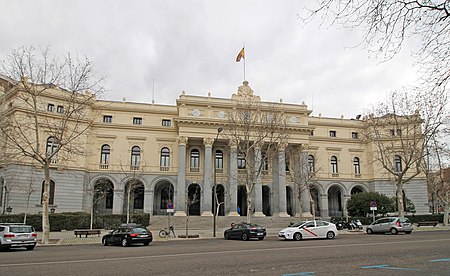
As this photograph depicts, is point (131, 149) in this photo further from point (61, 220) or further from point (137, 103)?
point (61, 220)

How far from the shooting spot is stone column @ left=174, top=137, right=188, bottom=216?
39281 mm

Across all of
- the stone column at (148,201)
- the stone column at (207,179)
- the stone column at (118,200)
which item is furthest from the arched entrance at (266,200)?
the stone column at (118,200)

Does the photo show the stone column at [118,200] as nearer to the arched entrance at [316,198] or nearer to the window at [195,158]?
the window at [195,158]

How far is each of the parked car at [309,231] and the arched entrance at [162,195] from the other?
82.2 feet

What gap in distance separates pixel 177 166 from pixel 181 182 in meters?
3.93

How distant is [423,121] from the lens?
30.2 m

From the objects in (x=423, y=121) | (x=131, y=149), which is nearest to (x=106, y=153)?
(x=131, y=149)

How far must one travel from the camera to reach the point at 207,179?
41062 millimetres

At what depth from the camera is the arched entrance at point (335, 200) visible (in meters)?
50.5

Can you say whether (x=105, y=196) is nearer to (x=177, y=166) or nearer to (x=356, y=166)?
(x=177, y=166)

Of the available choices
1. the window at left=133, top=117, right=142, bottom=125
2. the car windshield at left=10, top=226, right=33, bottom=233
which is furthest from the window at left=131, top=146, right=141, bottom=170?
the car windshield at left=10, top=226, right=33, bottom=233

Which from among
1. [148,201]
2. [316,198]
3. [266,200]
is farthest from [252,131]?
[316,198]

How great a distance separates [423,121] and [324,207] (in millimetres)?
20931

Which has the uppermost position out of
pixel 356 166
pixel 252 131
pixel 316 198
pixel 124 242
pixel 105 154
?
pixel 252 131
